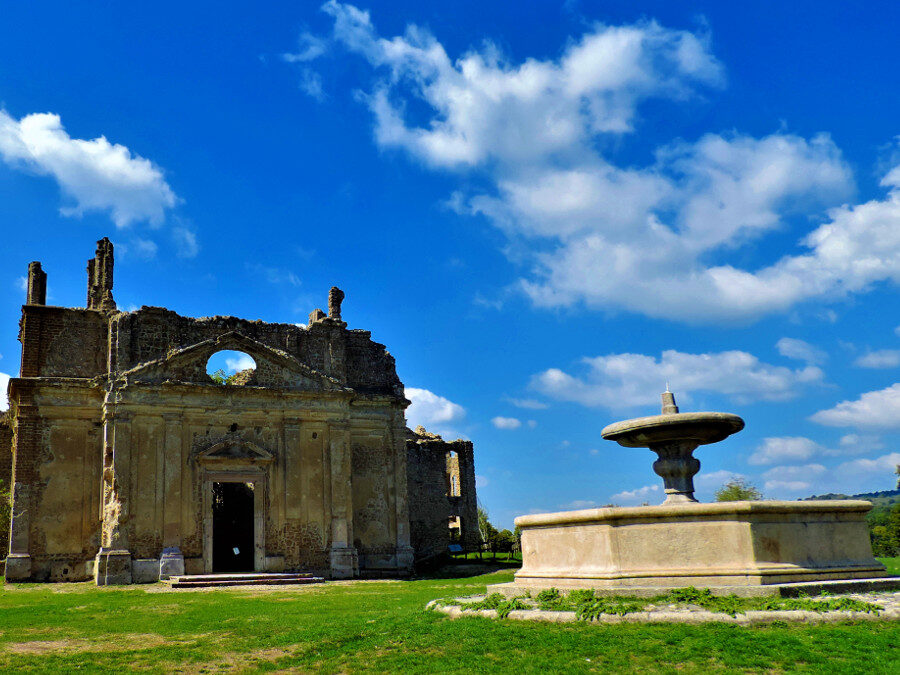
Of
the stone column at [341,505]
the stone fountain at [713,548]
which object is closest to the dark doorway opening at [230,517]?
the stone column at [341,505]

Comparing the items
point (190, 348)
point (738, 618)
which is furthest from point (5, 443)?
point (738, 618)

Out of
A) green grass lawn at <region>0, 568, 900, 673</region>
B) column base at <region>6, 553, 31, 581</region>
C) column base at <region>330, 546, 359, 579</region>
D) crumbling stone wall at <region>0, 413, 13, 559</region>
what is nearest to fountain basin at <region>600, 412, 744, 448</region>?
green grass lawn at <region>0, 568, 900, 673</region>

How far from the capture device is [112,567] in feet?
70.4

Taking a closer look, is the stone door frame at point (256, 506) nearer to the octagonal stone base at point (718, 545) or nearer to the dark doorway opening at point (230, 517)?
the dark doorway opening at point (230, 517)

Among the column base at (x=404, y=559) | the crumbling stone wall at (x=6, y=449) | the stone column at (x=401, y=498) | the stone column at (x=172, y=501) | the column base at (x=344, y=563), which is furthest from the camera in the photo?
the crumbling stone wall at (x=6, y=449)

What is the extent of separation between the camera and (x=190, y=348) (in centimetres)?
2398

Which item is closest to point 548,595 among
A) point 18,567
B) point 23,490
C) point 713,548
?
point 713,548

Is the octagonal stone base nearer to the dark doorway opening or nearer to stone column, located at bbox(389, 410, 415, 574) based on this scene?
stone column, located at bbox(389, 410, 415, 574)

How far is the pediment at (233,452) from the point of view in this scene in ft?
78.3

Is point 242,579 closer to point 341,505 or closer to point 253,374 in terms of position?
point 341,505

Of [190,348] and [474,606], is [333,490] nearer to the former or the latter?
[190,348]

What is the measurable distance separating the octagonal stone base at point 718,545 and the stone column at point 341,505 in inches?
618

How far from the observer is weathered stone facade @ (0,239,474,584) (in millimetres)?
22375

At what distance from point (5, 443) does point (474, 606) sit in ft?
85.7
